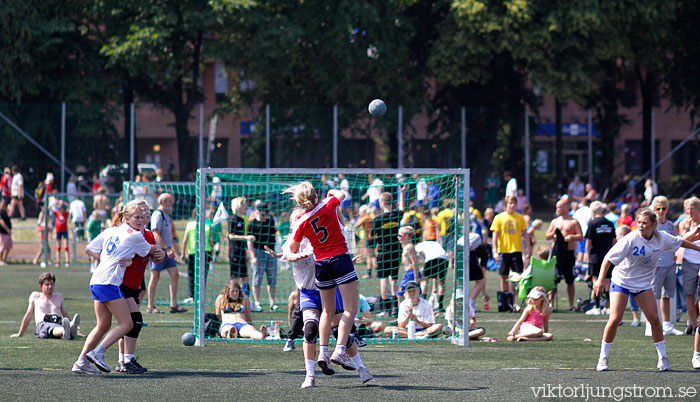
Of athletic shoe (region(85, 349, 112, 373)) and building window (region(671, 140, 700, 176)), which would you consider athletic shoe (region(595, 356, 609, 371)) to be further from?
building window (region(671, 140, 700, 176))

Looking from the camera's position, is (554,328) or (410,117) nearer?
(554,328)

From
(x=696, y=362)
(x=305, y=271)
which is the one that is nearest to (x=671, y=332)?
(x=696, y=362)

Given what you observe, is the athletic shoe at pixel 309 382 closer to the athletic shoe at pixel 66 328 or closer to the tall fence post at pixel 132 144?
the athletic shoe at pixel 66 328

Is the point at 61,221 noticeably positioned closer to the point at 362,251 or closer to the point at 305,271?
the point at 362,251

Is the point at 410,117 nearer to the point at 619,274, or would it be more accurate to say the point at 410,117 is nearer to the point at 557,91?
the point at 557,91

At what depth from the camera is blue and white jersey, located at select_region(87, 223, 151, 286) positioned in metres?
9.04

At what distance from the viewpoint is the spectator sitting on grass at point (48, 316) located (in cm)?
1221

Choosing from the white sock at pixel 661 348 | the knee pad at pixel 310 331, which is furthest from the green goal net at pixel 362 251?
the white sock at pixel 661 348

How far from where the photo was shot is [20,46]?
30688 mm

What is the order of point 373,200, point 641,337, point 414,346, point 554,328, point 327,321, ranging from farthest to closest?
point 373,200
point 554,328
point 641,337
point 414,346
point 327,321

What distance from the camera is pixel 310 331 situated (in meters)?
8.78

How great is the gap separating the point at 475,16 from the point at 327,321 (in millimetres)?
22562

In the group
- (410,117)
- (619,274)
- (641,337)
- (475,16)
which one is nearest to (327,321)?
(619,274)

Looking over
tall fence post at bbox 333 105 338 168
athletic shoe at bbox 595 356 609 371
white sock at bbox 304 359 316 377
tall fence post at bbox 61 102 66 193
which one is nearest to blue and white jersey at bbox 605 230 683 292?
athletic shoe at bbox 595 356 609 371
